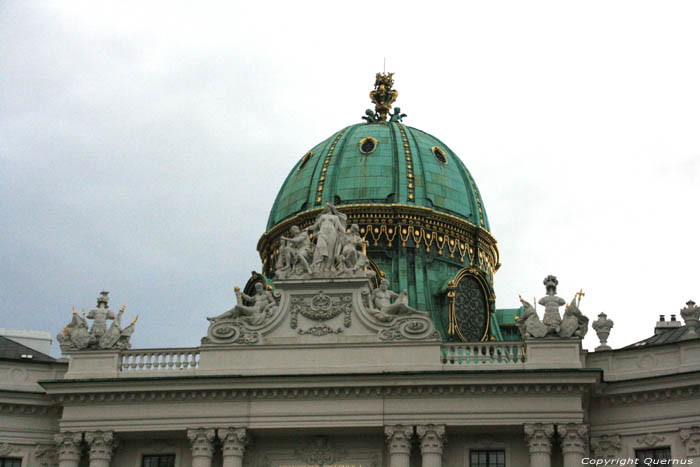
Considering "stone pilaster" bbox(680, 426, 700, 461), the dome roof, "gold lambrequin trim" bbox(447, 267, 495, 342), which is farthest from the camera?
the dome roof

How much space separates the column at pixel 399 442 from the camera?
3409cm

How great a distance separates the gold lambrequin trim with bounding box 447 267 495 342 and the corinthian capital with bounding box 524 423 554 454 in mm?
9472

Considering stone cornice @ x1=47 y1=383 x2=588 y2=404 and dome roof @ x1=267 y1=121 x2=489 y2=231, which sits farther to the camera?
dome roof @ x1=267 y1=121 x2=489 y2=231

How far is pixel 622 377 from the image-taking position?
35.2 metres

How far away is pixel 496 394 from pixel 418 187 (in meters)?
13.6

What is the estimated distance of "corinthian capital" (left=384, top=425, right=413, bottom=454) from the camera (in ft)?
112

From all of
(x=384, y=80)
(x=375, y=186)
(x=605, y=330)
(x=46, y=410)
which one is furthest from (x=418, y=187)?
(x=46, y=410)

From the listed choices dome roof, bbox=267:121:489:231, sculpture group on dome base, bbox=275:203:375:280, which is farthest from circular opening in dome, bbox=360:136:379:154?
sculpture group on dome base, bbox=275:203:375:280

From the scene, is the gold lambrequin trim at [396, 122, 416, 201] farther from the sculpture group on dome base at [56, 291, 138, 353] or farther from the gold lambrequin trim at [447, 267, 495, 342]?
the sculpture group on dome base at [56, 291, 138, 353]

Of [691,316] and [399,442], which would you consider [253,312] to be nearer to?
[399,442]

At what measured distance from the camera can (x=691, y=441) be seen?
33.4 meters

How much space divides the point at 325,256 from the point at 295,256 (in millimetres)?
948

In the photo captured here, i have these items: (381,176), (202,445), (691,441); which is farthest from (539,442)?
(381,176)

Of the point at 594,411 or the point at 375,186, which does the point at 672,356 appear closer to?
the point at 594,411
